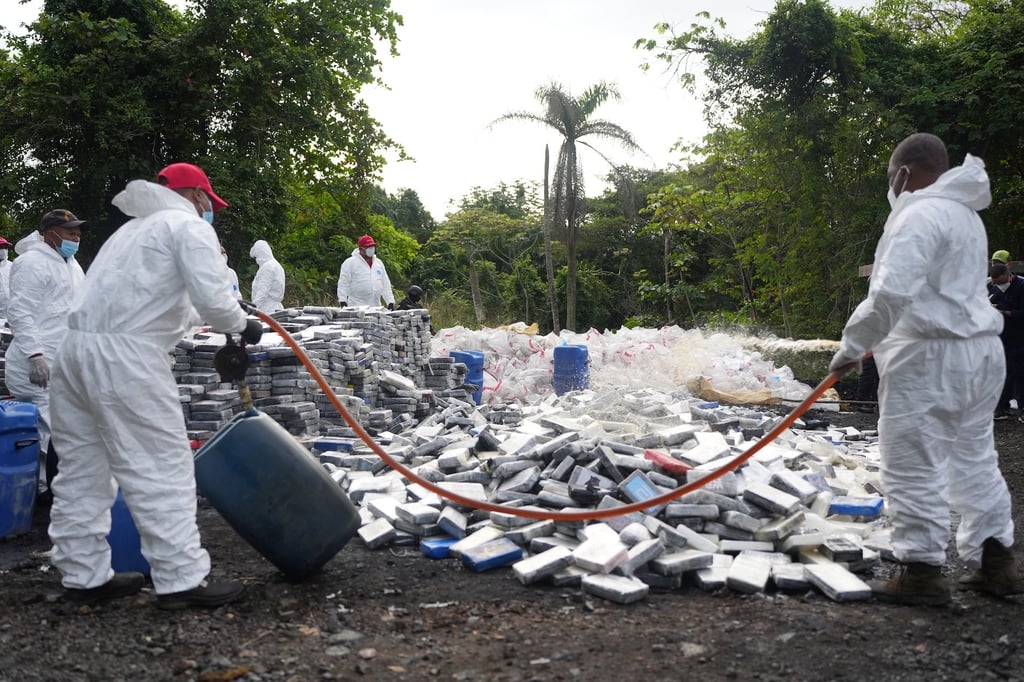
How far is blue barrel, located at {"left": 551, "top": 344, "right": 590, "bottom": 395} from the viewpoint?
1101cm

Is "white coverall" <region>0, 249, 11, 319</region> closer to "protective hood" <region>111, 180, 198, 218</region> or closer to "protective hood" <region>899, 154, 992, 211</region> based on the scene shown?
"protective hood" <region>111, 180, 198, 218</region>

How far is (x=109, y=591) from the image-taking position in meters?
3.84

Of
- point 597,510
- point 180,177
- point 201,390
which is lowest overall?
point 597,510

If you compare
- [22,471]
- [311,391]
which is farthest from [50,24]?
[22,471]

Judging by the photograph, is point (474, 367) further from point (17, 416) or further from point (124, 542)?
point (124, 542)

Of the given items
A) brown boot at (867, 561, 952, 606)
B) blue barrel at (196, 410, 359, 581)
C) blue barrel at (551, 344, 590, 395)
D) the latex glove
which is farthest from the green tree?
brown boot at (867, 561, 952, 606)

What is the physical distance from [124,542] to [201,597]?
0.70m

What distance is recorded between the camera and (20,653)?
10.9ft

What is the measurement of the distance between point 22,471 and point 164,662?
93.5 inches

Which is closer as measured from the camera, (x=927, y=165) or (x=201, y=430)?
(x=927, y=165)

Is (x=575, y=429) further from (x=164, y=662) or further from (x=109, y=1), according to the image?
(x=109, y=1)

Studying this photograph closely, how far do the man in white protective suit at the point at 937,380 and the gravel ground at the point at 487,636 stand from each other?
0.26 meters

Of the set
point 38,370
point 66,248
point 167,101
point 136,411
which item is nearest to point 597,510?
point 136,411

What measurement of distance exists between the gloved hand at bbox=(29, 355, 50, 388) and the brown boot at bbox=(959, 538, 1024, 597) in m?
6.09
